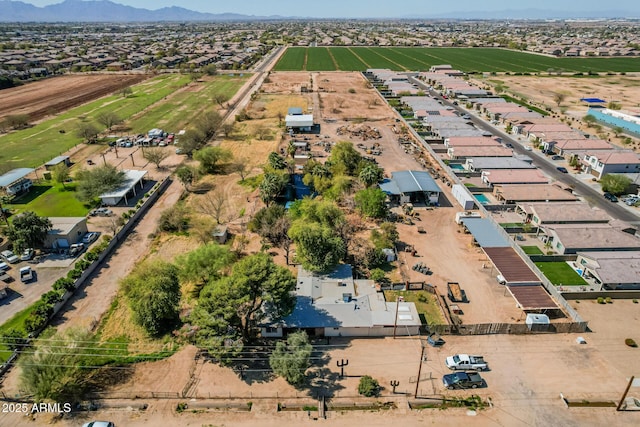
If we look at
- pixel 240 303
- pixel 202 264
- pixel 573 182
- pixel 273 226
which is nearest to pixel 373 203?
pixel 273 226

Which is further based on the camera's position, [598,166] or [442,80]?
[442,80]

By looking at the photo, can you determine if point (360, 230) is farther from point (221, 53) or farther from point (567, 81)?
point (221, 53)

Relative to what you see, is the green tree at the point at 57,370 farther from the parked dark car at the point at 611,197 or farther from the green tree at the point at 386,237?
the parked dark car at the point at 611,197

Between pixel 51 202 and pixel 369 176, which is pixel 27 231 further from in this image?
pixel 369 176

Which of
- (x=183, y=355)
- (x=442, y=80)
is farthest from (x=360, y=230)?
(x=442, y=80)

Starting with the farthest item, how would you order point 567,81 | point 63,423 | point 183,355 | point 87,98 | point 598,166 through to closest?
point 567,81 < point 87,98 < point 598,166 < point 183,355 < point 63,423

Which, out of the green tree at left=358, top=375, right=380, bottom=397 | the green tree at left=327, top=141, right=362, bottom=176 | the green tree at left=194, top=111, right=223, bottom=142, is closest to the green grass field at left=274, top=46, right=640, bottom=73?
the green tree at left=194, top=111, right=223, bottom=142
